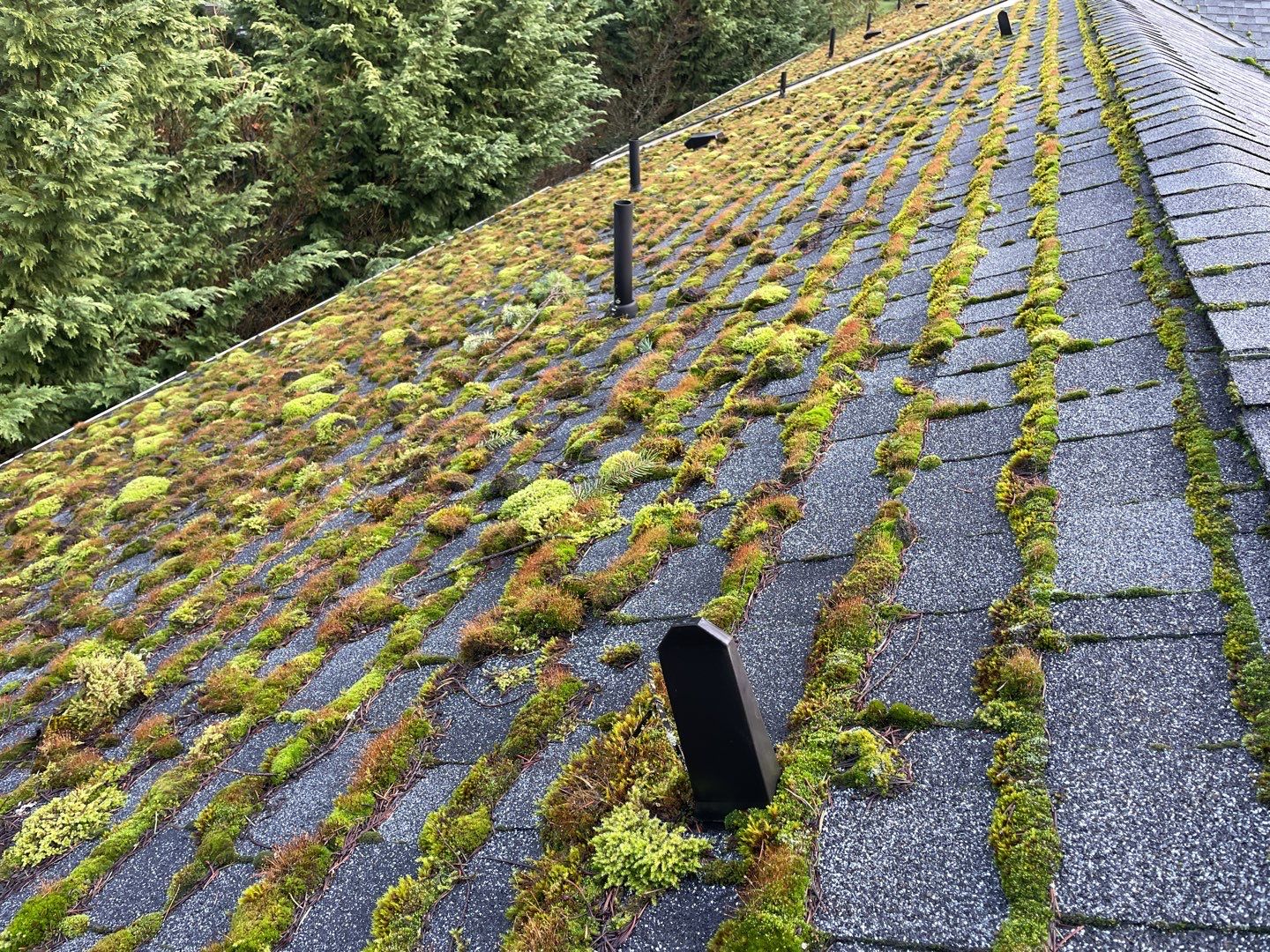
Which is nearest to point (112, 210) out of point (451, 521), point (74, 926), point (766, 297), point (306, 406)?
point (306, 406)


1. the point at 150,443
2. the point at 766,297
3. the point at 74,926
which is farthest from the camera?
the point at 150,443

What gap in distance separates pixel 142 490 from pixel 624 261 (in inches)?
149

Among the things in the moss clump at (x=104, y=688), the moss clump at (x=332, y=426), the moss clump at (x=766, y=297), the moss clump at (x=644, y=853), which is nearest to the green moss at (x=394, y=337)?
the moss clump at (x=332, y=426)

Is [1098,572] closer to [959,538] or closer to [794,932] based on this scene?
[959,538]

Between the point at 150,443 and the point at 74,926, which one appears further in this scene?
the point at 150,443

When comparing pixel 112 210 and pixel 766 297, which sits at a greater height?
pixel 112 210

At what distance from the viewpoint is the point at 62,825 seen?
262cm

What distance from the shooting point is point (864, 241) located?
4887 millimetres

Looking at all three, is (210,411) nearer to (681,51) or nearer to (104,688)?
(104,688)

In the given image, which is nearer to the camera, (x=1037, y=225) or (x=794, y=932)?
(x=794, y=932)

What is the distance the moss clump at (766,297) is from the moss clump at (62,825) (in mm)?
3826

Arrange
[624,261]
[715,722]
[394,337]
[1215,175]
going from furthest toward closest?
[394,337] < [624,261] < [1215,175] < [715,722]

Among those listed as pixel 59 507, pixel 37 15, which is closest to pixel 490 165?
pixel 37 15

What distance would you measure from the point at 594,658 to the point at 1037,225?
334 centimetres
